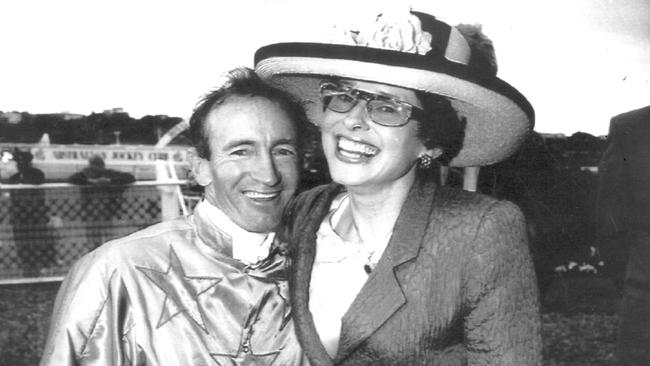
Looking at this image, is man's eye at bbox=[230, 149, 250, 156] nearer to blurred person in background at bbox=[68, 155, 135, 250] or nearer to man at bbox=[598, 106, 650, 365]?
blurred person in background at bbox=[68, 155, 135, 250]

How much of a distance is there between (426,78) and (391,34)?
13cm

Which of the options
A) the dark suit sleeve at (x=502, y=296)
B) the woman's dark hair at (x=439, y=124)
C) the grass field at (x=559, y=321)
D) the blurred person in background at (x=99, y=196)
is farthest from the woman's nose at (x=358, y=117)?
the grass field at (x=559, y=321)

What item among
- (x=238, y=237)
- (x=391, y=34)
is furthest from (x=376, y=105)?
(x=238, y=237)

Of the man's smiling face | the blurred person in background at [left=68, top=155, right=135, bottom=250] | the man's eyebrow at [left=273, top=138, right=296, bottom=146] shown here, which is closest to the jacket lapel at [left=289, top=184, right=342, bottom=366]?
the man's smiling face

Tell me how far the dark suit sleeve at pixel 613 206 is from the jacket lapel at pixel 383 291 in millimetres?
838

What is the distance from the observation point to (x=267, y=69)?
1.62 metres

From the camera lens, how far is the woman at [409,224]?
1.38 meters

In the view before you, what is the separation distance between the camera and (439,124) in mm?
1550

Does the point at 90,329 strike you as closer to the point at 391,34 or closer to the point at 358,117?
the point at 358,117

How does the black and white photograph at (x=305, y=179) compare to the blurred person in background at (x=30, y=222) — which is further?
the blurred person in background at (x=30, y=222)

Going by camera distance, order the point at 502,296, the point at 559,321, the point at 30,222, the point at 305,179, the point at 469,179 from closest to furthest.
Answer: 1. the point at 502,296
2. the point at 305,179
3. the point at 30,222
4. the point at 469,179
5. the point at 559,321

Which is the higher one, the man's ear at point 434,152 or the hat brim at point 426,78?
the hat brim at point 426,78

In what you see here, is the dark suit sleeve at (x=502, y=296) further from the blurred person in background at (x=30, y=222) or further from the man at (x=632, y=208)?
the blurred person in background at (x=30, y=222)

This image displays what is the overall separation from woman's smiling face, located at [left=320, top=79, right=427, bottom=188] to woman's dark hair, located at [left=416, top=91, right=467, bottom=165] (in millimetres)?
26
